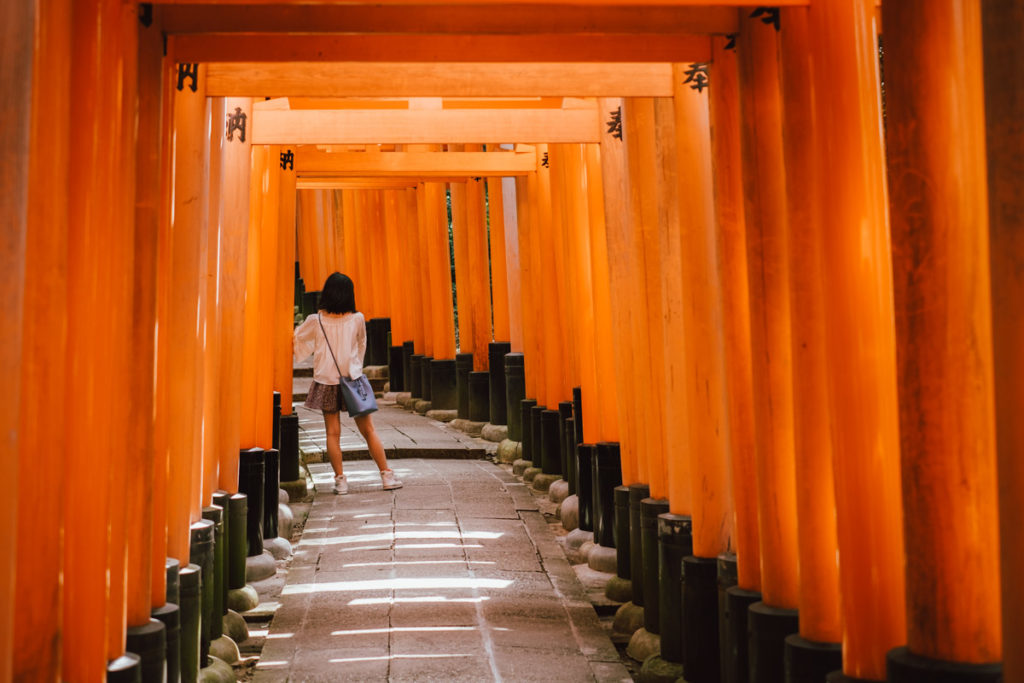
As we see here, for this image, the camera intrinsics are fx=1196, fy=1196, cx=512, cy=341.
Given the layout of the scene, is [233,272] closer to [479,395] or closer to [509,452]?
[509,452]

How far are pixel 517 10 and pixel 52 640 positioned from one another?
2442 millimetres

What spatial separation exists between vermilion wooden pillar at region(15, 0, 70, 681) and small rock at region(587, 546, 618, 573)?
15.6 ft

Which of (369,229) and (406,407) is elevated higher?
(369,229)

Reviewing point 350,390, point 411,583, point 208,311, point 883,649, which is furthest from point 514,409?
point 883,649

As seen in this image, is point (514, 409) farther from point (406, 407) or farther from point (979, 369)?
point (979, 369)

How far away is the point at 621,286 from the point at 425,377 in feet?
31.4

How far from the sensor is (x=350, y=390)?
9516 mm

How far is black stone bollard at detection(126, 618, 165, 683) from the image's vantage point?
3920 mm

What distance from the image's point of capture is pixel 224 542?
6535 millimetres

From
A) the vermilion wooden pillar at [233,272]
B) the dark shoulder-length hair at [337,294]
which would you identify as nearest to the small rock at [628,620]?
the vermilion wooden pillar at [233,272]

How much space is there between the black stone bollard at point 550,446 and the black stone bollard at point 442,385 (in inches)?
183

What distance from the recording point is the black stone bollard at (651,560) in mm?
5910

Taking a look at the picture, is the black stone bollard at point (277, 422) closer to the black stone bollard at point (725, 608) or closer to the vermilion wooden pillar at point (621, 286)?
the vermilion wooden pillar at point (621, 286)

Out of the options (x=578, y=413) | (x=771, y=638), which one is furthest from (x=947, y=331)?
(x=578, y=413)
